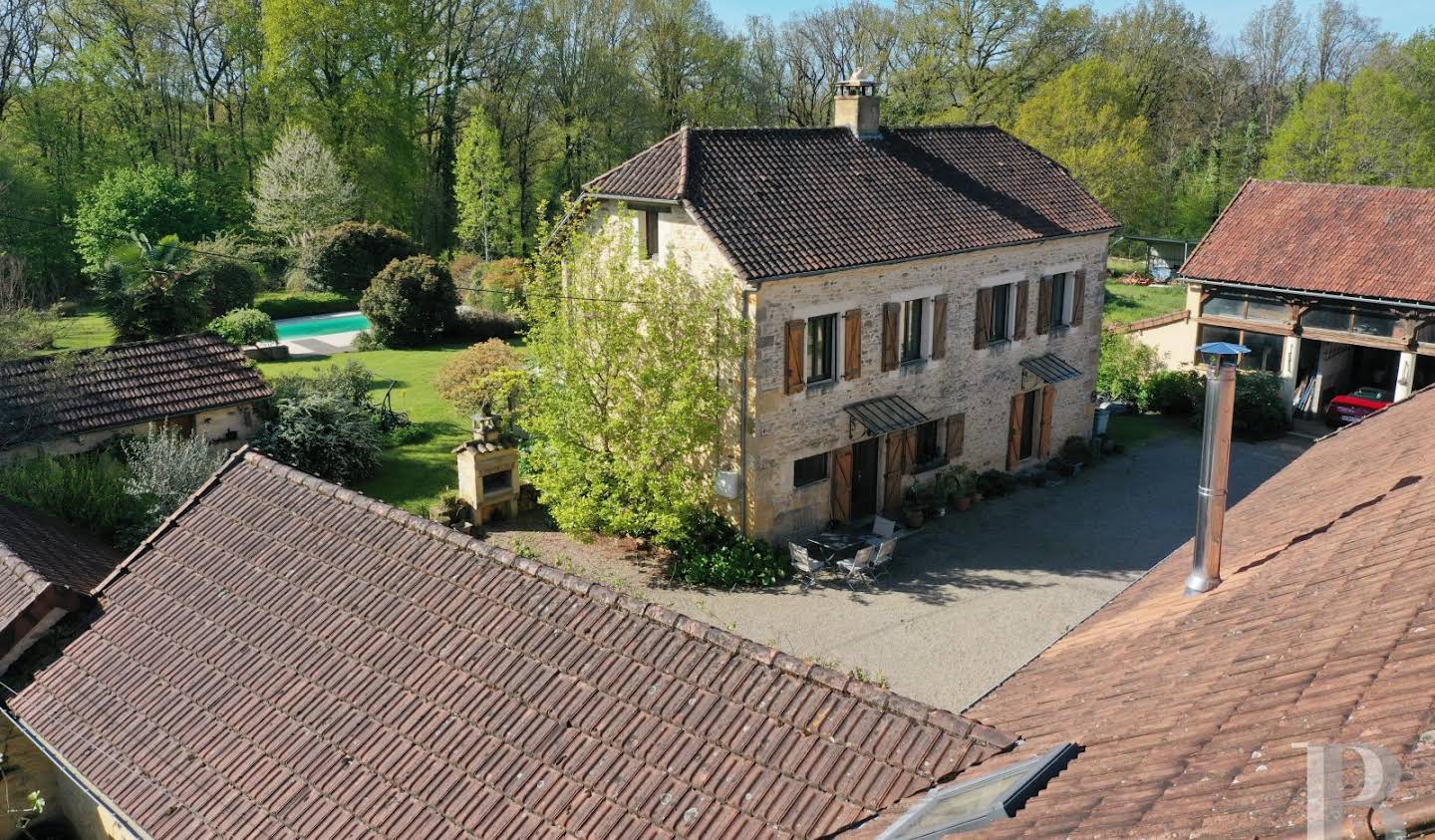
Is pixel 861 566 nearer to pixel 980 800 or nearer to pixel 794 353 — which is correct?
pixel 794 353

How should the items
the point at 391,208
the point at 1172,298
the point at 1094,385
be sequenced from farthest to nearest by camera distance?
the point at 391,208 → the point at 1172,298 → the point at 1094,385

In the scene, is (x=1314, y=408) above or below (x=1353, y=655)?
below

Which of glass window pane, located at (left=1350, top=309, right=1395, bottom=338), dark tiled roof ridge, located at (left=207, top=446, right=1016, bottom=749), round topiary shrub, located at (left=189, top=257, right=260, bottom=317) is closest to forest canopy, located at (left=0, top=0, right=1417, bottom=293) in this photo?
round topiary shrub, located at (left=189, top=257, right=260, bottom=317)

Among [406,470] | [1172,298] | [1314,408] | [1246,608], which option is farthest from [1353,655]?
[1172,298]

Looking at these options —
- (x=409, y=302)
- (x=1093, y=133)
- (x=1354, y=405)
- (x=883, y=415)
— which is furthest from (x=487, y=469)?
(x=1093, y=133)

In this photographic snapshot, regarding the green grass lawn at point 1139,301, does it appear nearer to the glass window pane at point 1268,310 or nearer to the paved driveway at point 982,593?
the glass window pane at point 1268,310

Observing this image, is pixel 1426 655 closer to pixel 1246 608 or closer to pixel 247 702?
pixel 1246 608

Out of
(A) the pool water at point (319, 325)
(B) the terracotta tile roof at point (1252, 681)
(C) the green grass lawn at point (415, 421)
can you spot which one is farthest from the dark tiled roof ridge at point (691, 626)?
(A) the pool water at point (319, 325)
